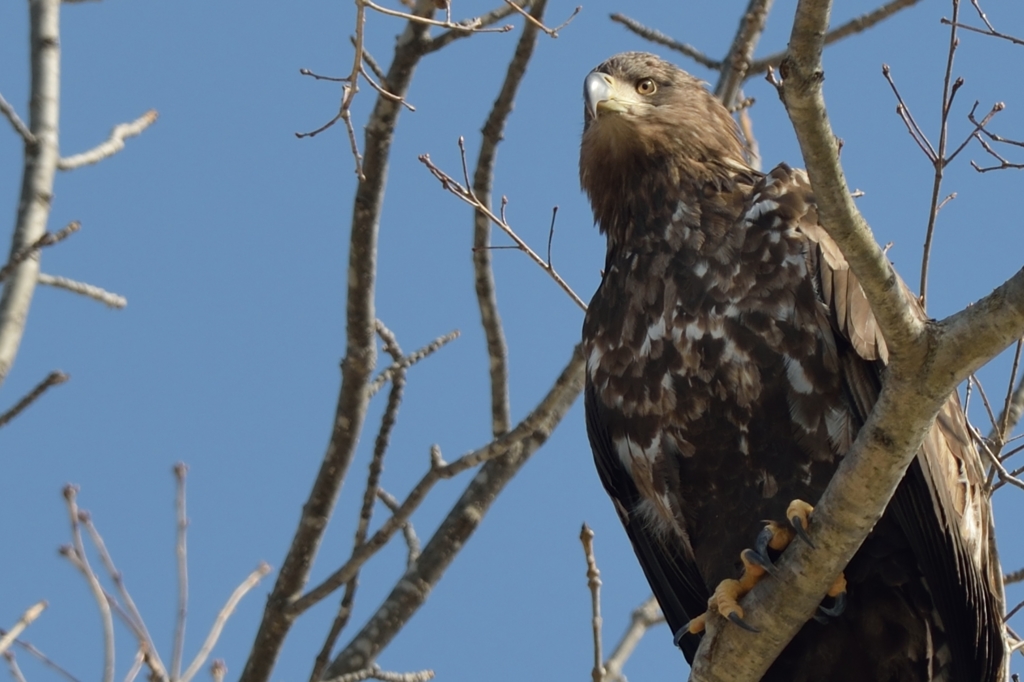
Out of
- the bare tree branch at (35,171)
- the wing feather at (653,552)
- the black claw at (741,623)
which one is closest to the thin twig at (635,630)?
the wing feather at (653,552)

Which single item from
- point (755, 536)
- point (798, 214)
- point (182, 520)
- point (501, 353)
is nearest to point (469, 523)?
point (501, 353)

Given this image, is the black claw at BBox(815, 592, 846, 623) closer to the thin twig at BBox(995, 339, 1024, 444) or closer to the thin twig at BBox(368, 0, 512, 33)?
the thin twig at BBox(995, 339, 1024, 444)

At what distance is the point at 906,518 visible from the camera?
421cm

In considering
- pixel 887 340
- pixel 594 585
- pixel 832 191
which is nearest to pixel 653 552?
pixel 594 585

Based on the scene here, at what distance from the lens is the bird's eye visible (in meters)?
5.52

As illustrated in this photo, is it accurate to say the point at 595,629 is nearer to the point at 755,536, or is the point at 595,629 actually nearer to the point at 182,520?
the point at 755,536

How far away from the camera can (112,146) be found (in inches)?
206

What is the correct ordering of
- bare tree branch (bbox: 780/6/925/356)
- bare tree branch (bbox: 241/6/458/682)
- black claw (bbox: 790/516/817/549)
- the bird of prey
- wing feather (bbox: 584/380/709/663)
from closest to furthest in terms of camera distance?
bare tree branch (bbox: 780/6/925/356) → black claw (bbox: 790/516/817/549) → the bird of prey → wing feather (bbox: 584/380/709/663) → bare tree branch (bbox: 241/6/458/682)

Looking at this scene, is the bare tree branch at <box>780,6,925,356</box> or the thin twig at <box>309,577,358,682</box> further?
the thin twig at <box>309,577,358,682</box>

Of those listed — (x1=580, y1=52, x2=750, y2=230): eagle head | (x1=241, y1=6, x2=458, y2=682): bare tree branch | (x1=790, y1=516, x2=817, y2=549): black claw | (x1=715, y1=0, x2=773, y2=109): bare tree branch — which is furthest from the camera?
(x1=715, y1=0, x2=773, y2=109): bare tree branch

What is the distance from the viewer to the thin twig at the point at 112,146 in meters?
5.14

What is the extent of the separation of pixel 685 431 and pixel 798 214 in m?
0.79

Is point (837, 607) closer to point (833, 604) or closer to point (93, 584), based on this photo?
point (833, 604)

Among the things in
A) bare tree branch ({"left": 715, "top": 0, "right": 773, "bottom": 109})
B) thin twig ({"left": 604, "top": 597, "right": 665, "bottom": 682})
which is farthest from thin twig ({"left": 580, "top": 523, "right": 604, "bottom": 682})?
bare tree branch ({"left": 715, "top": 0, "right": 773, "bottom": 109})
